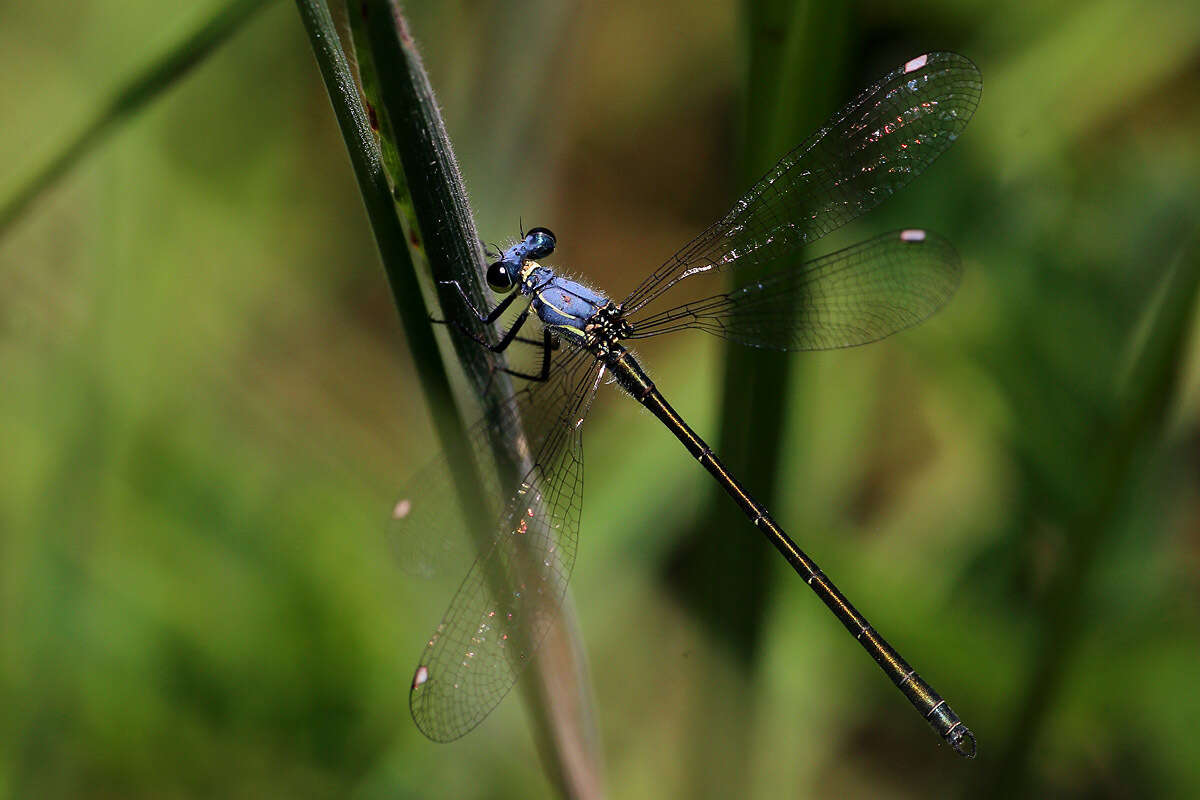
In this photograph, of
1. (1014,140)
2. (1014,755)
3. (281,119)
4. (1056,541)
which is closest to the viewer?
(1014,755)

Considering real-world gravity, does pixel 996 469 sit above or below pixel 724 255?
below

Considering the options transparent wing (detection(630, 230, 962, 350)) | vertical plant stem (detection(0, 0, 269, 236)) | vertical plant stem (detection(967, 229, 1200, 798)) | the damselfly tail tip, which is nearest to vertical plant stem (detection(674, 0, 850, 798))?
transparent wing (detection(630, 230, 962, 350))

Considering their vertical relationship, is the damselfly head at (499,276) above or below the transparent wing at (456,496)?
above

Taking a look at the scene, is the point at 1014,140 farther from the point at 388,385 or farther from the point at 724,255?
the point at 388,385

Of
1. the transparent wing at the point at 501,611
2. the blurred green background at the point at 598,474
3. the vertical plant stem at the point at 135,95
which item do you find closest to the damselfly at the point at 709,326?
the transparent wing at the point at 501,611

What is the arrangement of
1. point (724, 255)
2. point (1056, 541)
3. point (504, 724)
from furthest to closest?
point (504, 724)
point (1056, 541)
point (724, 255)

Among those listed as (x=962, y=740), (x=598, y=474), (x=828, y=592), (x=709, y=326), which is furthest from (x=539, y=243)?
(x=962, y=740)

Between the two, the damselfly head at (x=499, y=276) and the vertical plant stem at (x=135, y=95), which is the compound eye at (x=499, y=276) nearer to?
the damselfly head at (x=499, y=276)

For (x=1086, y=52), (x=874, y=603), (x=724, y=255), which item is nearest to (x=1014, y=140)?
(x=1086, y=52)

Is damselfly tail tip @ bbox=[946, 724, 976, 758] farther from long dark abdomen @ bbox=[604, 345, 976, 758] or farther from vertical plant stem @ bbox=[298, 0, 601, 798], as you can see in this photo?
vertical plant stem @ bbox=[298, 0, 601, 798]
